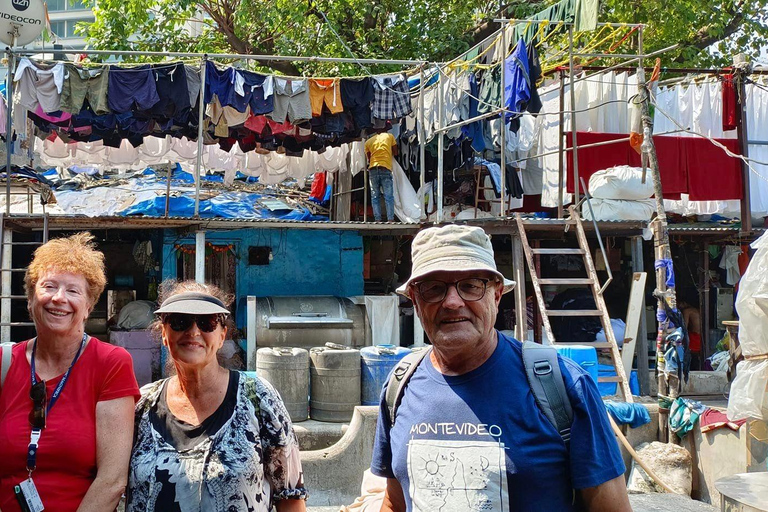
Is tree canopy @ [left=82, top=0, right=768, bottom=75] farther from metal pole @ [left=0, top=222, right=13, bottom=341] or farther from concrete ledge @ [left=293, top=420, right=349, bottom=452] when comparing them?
concrete ledge @ [left=293, top=420, right=349, bottom=452]

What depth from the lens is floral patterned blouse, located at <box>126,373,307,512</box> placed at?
8.46 ft

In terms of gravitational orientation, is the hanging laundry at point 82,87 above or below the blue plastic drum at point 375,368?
above

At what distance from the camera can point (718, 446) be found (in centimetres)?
825

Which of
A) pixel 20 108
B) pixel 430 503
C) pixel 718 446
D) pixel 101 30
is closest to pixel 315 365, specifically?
pixel 718 446

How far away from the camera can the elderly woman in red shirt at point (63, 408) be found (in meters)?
2.66

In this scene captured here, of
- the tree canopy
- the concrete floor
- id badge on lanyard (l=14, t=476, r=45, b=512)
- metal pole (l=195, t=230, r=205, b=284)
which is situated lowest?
the concrete floor

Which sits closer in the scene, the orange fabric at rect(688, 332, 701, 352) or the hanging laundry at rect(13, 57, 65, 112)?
the hanging laundry at rect(13, 57, 65, 112)

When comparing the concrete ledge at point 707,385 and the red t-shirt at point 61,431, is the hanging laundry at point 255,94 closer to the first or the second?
the concrete ledge at point 707,385

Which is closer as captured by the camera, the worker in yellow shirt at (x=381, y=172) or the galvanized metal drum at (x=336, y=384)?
the galvanized metal drum at (x=336, y=384)

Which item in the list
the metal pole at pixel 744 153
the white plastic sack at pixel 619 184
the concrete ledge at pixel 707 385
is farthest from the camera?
the metal pole at pixel 744 153

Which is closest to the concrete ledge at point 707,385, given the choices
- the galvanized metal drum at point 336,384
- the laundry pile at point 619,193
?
the laundry pile at point 619,193

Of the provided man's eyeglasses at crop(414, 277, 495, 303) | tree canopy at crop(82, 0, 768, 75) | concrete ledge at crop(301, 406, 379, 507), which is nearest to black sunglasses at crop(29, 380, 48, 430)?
man's eyeglasses at crop(414, 277, 495, 303)

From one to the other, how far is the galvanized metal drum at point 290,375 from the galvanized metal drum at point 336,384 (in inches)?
6.4

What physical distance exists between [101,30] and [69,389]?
1753 centimetres
